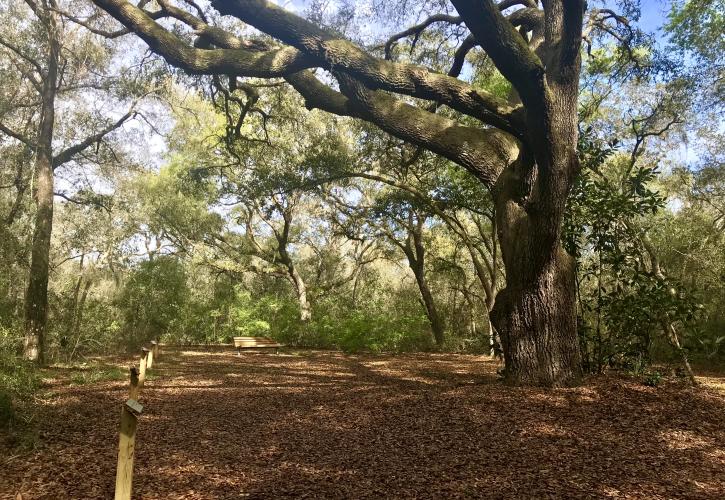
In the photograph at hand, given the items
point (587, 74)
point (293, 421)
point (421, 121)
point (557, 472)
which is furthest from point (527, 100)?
point (587, 74)

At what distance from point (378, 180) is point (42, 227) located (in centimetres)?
827

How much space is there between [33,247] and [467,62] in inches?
440

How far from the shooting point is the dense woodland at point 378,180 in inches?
252

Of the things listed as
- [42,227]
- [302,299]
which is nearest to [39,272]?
[42,227]

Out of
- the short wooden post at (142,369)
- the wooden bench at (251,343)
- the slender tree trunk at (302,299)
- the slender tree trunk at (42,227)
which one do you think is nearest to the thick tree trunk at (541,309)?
the short wooden post at (142,369)

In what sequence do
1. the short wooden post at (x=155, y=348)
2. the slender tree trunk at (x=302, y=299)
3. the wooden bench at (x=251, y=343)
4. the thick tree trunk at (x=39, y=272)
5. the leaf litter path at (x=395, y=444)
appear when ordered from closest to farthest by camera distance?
the leaf litter path at (x=395, y=444) < the thick tree trunk at (x=39, y=272) < the short wooden post at (x=155, y=348) < the wooden bench at (x=251, y=343) < the slender tree trunk at (x=302, y=299)

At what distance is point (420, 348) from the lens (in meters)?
17.9

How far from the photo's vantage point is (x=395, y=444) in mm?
4594

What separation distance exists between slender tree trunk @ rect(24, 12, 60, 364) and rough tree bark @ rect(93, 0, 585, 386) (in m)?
5.27

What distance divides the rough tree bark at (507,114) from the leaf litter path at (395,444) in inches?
37.1

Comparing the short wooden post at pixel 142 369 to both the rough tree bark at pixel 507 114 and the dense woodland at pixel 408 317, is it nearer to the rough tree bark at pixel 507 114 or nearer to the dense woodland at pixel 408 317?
the dense woodland at pixel 408 317

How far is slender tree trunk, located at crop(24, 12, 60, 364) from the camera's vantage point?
10109mm

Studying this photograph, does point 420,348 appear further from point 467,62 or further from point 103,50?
point 103,50

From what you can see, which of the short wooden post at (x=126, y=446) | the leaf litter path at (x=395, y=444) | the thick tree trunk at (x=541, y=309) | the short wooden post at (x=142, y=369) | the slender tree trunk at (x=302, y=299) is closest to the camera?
the short wooden post at (x=126, y=446)
